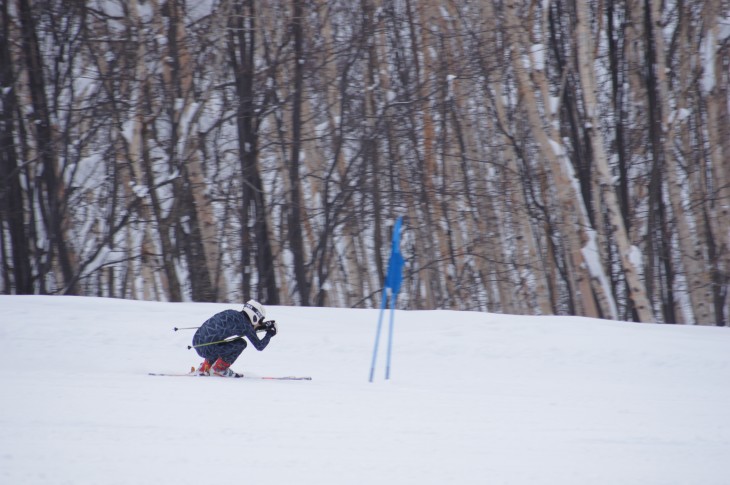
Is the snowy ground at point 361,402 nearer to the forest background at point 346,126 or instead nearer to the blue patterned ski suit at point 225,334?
the blue patterned ski suit at point 225,334

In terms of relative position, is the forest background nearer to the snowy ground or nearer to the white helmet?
the snowy ground

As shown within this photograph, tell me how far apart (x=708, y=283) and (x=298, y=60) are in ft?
27.4

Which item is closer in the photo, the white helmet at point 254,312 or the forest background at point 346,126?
the white helmet at point 254,312

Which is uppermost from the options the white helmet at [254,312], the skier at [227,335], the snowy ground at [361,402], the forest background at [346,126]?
the forest background at [346,126]

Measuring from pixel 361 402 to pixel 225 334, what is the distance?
5.30ft

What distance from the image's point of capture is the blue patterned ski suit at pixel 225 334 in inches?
264

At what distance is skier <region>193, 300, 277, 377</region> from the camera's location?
6707 mm

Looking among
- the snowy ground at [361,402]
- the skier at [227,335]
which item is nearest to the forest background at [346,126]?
the snowy ground at [361,402]

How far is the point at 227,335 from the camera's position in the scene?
6680 millimetres

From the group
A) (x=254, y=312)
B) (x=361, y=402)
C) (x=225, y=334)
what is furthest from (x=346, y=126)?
(x=361, y=402)

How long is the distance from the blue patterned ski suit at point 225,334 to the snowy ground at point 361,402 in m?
0.32

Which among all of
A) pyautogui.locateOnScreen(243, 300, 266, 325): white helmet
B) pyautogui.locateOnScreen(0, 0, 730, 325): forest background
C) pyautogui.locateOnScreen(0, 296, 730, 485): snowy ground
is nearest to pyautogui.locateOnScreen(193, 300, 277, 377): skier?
pyautogui.locateOnScreen(243, 300, 266, 325): white helmet

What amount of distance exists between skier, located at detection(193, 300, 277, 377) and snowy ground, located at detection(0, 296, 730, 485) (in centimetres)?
30

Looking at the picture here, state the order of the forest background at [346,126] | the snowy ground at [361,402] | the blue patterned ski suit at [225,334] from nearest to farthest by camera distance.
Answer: the snowy ground at [361,402], the blue patterned ski suit at [225,334], the forest background at [346,126]
